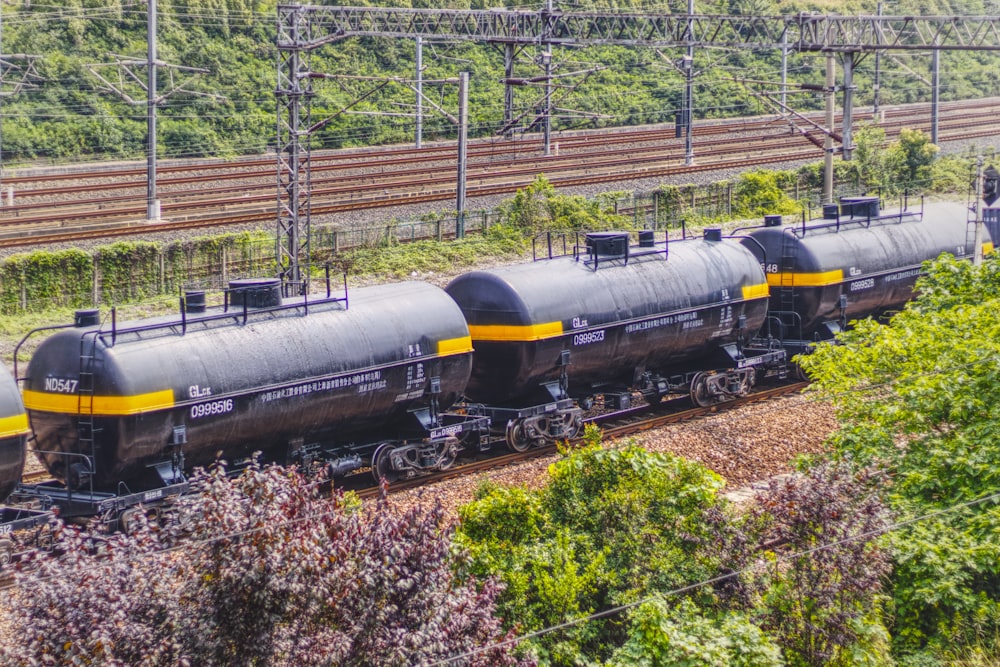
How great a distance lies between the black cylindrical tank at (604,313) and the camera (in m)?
22.5

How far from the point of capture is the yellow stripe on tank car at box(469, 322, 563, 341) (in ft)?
72.8

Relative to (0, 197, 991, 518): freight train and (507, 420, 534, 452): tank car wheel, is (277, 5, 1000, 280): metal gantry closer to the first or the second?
(0, 197, 991, 518): freight train

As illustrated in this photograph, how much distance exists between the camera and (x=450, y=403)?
22.0 meters

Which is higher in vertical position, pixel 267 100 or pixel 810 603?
pixel 267 100

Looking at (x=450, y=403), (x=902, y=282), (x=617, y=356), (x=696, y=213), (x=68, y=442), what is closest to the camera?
(x=68, y=442)

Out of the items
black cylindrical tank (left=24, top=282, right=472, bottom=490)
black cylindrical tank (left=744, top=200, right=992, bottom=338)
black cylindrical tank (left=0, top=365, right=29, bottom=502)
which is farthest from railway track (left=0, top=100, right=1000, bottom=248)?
black cylindrical tank (left=0, top=365, right=29, bottom=502)

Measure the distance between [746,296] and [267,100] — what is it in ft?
133

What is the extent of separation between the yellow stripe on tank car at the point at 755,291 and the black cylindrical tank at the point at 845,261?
1077mm

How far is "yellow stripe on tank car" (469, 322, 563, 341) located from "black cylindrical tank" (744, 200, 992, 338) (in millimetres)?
7869

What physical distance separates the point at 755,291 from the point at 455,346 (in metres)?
8.58

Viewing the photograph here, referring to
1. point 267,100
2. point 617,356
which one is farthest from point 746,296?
point 267,100

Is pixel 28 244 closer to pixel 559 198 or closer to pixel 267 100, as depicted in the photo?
pixel 559 198

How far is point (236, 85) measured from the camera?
62.1m

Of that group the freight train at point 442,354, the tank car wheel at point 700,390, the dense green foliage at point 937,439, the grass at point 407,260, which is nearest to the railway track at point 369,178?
the grass at point 407,260
